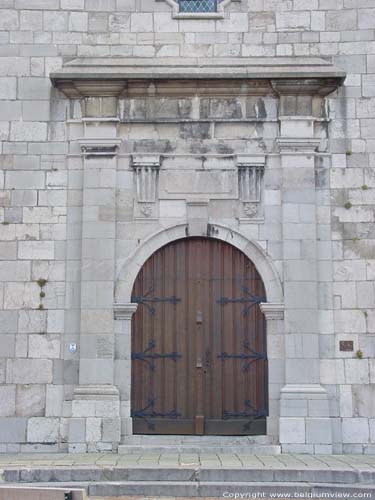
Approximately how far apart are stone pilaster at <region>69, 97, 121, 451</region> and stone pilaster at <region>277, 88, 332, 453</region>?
2382mm

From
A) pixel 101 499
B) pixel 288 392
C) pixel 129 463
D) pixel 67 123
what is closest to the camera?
pixel 101 499

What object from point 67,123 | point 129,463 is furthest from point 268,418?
point 67,123

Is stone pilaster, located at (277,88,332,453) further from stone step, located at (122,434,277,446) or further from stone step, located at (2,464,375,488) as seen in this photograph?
stone step, located at (2,464,375,488)

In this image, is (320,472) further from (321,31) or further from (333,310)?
(321,31)

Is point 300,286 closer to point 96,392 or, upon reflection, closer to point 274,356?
point 274,356

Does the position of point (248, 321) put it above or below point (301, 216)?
below

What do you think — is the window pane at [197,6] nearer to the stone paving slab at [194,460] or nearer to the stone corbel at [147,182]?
the stone corbel at [147,182]

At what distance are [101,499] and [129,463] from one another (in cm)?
85

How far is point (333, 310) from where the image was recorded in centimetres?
1055

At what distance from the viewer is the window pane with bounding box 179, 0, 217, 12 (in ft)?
37.1

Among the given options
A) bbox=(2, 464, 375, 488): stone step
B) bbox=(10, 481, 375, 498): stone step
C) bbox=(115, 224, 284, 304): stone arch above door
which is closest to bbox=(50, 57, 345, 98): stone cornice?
bbox=(115, 224, 284, 304): stone arch above door

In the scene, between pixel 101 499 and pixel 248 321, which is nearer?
pixel 101 499

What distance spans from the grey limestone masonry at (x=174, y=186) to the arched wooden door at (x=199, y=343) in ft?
0.73

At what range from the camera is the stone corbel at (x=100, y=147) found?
1081 centimetres
